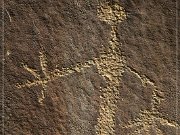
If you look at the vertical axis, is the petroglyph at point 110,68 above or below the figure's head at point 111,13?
Result: below

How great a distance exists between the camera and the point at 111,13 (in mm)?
1007

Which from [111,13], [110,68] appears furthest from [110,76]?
[111,13]

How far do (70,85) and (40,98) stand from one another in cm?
8

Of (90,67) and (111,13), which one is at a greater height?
(111,13)

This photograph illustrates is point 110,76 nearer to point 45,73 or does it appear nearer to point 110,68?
point 110,68

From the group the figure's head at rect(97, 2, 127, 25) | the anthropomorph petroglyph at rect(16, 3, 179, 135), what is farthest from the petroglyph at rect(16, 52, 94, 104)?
the figure's head at rect(97, 2, 127, 25)

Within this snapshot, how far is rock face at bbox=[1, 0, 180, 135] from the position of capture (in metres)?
1.01

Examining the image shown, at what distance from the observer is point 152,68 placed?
1029mm

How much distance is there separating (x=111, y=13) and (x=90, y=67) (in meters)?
0.15

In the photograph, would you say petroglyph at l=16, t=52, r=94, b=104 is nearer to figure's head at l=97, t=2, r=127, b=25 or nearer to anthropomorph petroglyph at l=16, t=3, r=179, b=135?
anthropomorph petroglyph at l=16, t=3, r=179, b=135

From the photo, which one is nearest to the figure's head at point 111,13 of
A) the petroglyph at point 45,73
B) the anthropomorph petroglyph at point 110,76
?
the anthropomorph petroglyph at point 110,76

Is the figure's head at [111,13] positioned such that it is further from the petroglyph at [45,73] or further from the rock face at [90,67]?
the petroglyph at [45,73]

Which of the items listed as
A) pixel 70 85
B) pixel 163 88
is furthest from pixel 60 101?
pixel 163 88

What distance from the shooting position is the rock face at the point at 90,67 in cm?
101
